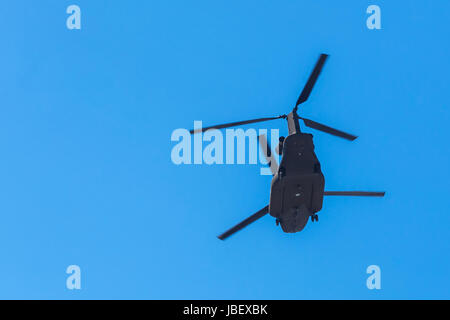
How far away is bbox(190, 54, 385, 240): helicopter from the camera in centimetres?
1381

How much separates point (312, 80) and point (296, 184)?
3.41 meters

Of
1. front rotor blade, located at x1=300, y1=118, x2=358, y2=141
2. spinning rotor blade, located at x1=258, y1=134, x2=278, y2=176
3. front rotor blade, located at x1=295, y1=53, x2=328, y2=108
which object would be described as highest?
front rotor blade, located at x1=295, y1=53, x2=328, y2=108

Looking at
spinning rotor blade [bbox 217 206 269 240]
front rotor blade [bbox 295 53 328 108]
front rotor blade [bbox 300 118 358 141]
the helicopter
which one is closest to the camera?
front rotor blade [bbox 295 53 328 108]

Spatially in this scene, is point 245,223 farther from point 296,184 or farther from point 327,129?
point 327,129

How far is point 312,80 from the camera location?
13.1 meters

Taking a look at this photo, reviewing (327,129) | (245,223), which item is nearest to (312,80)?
(327,129)

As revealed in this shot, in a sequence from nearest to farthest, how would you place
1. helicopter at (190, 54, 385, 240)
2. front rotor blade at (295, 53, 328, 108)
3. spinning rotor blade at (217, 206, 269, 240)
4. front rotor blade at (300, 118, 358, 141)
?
front rotor blade at (295, 53, 328, 108), helicopter at (190, 54, 385, 240), front rotor blade at (300, 118, 358, 141), spinning rotor blade at (217, 206, 269, 240)

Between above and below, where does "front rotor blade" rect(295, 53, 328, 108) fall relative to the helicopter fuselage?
above

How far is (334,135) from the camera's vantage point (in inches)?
571

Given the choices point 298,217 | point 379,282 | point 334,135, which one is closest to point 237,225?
point 298,217

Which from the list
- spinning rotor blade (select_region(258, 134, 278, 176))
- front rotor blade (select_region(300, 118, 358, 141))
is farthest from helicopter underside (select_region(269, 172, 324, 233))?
front rotor blade (select_region(300, 118, 358, 141))

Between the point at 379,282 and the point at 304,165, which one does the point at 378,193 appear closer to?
the point at 304,165

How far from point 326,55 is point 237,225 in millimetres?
6060

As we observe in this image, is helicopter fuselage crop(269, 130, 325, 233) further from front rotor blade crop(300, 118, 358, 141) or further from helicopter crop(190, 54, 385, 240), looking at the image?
front rotor blade crop(300, 118, 358, 141)
